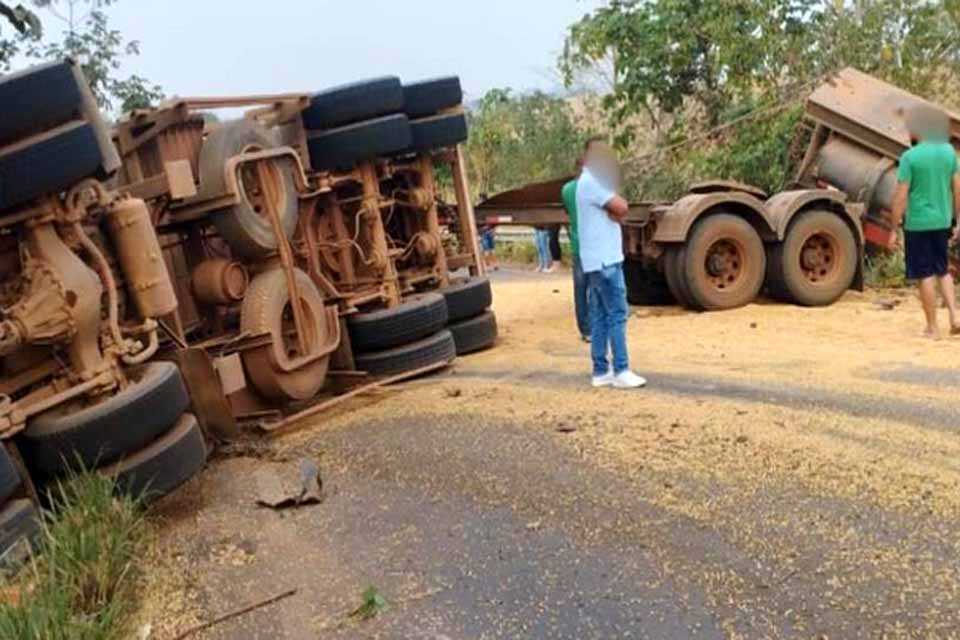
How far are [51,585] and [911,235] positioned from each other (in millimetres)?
6402

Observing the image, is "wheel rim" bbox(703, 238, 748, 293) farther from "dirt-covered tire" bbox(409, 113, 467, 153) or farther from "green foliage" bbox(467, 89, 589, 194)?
"green foliage" bbox(467, 89, 589, 194)

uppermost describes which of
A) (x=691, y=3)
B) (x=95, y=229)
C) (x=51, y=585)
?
(x=691, y=3)

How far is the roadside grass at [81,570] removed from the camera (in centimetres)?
278

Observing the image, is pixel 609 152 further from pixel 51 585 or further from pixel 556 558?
pixel 51 585

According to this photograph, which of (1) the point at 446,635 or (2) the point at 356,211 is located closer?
(1) the point at 446,635

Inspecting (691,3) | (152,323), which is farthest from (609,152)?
(691,3)

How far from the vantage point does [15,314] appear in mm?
4055

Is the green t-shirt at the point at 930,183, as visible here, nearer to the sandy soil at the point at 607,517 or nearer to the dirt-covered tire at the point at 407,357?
the sandy soil at the point at 607,517

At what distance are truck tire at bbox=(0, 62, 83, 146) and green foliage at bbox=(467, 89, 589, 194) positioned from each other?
15853mm

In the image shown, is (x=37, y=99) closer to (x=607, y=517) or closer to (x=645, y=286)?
(x=607, y=517)

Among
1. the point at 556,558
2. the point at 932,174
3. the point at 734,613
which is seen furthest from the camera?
Result: the point at 932,174

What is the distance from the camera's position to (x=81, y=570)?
3225 millimetres

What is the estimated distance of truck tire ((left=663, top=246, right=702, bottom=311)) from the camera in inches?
358

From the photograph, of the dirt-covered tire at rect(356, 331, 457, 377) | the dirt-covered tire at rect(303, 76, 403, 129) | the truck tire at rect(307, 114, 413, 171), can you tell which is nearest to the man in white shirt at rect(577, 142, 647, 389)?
the dirt-covered tire at rect(356, 331, 457, 377)
